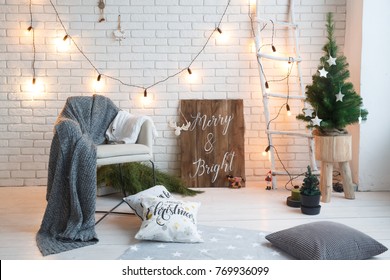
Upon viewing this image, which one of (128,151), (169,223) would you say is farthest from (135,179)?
(169,223)

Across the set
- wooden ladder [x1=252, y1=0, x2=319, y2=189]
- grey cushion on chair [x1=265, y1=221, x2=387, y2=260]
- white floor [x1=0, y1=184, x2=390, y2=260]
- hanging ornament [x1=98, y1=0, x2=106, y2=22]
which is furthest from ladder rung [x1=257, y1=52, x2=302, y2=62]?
grey cushion on chair [x1=265, y1=221, x2=387, y2=260]

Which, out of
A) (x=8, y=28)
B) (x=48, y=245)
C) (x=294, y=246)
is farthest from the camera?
(x=8, y=28)

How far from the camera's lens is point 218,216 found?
3.05m

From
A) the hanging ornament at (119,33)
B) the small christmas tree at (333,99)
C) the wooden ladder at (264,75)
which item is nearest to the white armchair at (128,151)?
the hanging ornament at (119,33)

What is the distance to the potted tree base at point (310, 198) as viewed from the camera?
3.07 meters

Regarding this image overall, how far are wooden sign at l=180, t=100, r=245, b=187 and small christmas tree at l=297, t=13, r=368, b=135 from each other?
2.60 feet

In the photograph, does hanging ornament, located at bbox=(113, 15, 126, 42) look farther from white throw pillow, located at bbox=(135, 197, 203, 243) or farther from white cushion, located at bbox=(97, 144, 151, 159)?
white throw pillow, located at bbox=(135, 197, 203, 243)

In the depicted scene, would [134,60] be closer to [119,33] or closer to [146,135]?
[119,33]

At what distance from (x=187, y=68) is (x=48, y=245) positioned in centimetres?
209

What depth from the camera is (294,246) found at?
2.28m

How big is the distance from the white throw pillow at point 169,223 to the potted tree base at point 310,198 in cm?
86
